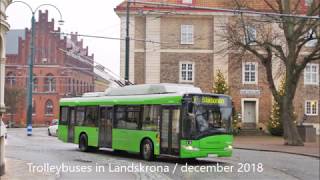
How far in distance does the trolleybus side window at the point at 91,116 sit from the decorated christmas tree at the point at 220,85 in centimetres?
2256

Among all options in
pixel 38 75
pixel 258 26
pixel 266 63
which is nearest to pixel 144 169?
pixel 266 63

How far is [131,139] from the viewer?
2308 centimetres

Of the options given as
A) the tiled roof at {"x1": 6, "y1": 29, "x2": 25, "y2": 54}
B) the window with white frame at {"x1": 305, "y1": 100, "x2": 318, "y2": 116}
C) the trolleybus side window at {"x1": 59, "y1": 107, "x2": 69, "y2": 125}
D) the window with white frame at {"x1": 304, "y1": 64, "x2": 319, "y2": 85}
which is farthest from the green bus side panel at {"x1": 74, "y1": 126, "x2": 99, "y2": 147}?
the tiled roof at {"x1": 6, "y1": 29, "x2": 25, "y2": 54}

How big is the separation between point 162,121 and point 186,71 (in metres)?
31.1

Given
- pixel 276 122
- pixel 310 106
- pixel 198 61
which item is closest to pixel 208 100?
pixel 276 122

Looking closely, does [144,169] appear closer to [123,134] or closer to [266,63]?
[123,134]

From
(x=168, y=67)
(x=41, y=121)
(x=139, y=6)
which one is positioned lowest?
(x=41, y=121)

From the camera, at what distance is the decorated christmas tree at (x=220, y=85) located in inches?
1875

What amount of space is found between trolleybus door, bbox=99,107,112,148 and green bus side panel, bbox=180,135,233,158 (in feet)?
16.7

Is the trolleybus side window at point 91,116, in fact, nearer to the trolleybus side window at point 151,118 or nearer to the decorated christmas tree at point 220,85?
the trolleybus side window at point 151,118

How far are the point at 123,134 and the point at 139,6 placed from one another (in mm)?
28917

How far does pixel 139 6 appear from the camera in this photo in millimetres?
51000

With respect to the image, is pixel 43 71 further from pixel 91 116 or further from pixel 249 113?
pixel 91 116

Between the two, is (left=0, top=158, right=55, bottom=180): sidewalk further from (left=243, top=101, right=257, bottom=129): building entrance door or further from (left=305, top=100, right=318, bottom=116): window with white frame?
(left=305, top=100, right=318, bottom=116): window with white frame
